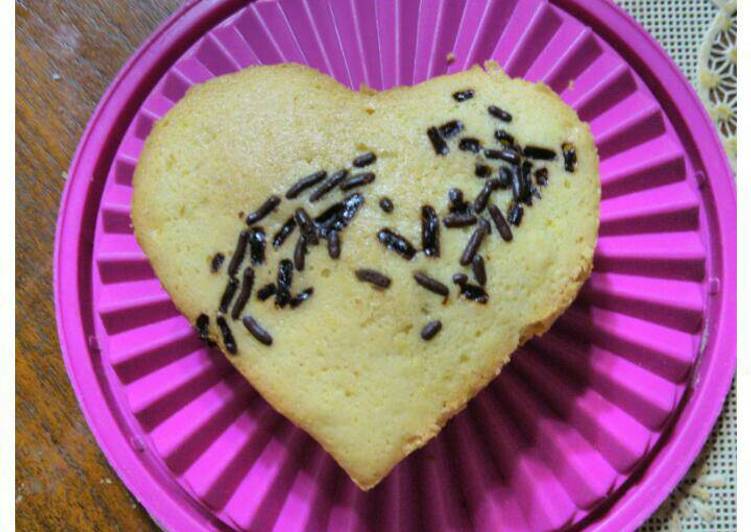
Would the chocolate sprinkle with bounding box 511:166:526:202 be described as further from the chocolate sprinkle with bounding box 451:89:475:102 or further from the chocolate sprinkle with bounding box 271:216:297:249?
the chocolate sprinkle with bounding box 271:216:297:249

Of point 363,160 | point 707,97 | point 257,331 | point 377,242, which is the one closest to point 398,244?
point 377,242

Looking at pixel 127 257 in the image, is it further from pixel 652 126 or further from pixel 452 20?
pixel 652 126

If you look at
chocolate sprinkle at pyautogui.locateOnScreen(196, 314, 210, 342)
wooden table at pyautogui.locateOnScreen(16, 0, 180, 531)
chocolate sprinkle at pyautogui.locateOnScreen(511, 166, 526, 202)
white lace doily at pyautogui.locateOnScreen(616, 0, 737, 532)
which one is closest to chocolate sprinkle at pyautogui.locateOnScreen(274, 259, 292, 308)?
chocolate sprinkle at pyautogui.locateOnScreen(196, 314, 210, 342)

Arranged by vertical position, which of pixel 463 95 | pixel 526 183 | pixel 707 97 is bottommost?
pixel 526 183

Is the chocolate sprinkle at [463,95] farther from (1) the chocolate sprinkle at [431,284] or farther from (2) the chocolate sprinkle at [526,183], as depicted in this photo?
(1) the chocolate sprinkle at [431,284]

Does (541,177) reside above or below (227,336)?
above

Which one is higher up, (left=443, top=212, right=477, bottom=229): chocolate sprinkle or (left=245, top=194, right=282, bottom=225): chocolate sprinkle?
(left=443, top=212, right=477, bottom=229): chocolate sprinkle

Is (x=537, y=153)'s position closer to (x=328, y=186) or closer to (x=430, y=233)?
(x=430, y=233)
